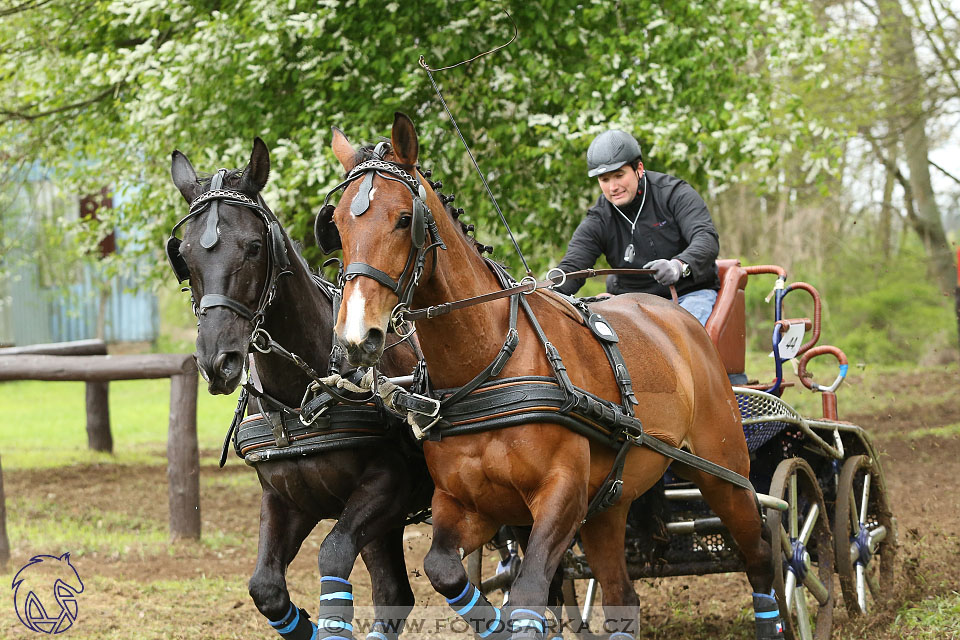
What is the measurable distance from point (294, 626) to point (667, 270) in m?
2.30

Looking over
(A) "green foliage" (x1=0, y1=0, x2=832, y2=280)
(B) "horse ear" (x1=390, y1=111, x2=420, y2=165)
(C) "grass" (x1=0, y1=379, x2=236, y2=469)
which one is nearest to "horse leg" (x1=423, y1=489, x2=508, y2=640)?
(B) "horse ear" (x1=390, y1=111, x2=420, y2=165)

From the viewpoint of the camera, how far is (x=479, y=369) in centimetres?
360

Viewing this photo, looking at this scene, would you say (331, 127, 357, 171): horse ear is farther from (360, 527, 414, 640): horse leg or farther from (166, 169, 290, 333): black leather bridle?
(360, 527, 414, 640): horse leg

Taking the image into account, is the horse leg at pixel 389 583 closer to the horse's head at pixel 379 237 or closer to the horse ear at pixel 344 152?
the horse's head at pixel 379 237

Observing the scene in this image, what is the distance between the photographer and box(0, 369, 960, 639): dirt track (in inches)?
232

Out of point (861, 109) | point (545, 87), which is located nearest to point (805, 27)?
point (545, 87)

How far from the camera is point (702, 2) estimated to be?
355 inches

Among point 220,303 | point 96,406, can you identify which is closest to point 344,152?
point 220,303

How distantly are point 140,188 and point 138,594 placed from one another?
509 centimetres

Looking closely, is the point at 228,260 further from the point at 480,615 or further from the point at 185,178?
the point at 480,615

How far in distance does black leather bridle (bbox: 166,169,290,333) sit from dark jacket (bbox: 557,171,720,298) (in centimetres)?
175

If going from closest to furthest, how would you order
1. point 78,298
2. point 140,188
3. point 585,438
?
point 585,438, point 140,188, point 78,298

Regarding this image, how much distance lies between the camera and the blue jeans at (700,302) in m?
5.31

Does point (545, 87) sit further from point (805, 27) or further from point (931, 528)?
point (931, 528)
